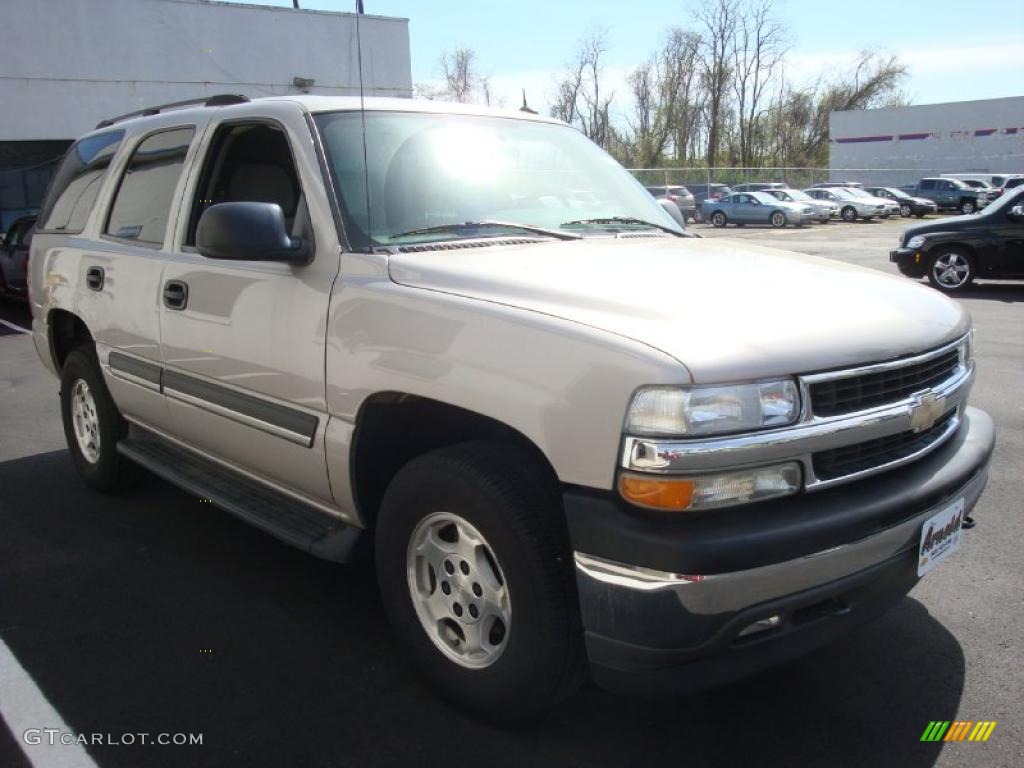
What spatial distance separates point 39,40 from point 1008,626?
83.3 feet

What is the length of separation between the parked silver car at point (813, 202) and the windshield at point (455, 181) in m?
32.0

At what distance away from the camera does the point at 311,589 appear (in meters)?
3.76

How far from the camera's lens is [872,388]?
243 cm

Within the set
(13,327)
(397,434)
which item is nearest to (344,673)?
(397,434)

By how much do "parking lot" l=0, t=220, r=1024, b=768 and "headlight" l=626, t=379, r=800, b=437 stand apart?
3.48ft

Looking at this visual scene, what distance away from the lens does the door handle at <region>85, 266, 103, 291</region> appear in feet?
14.6

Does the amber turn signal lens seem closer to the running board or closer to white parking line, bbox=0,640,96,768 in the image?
the running board

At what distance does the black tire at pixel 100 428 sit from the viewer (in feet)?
15.5

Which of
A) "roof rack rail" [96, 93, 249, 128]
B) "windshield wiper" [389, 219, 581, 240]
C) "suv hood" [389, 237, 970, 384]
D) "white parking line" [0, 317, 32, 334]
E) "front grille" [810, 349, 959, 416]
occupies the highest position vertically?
"roof rack rail" [96, 93, 249, 128]

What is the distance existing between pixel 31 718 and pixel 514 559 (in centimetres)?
172

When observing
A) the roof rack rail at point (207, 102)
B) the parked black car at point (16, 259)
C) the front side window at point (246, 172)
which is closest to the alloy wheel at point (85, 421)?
the roof rack rail at point (207, 102)

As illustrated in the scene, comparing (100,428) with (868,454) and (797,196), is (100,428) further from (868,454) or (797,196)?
(797,196)

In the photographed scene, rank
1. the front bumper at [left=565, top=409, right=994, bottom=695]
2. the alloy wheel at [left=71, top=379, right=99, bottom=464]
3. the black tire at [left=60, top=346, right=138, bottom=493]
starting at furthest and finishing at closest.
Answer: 1. the alloy wheel at [left=71, top=379, right=99, bottom=464]
2. the black tire at [left=60, top=346, right=138, bottom=493]
3. the front bumper at [left=565, top=409, right=994, bottom=695]

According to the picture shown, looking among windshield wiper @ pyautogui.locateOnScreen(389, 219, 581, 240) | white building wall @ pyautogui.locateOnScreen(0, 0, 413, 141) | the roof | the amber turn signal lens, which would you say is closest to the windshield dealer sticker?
the amber turn signal lens
